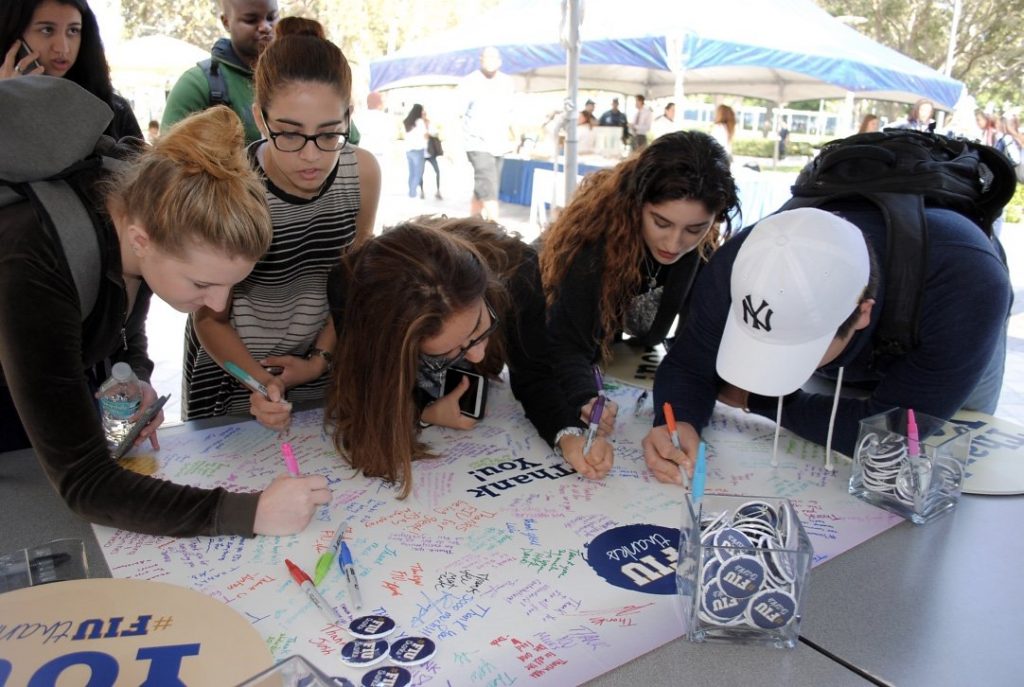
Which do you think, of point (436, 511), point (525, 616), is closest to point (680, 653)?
Answer: point (525, 616)

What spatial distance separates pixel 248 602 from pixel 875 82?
7.23 meters

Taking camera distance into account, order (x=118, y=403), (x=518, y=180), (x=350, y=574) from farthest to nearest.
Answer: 1. (x=518, y=180)
2. (x=118, y=403)
3. (x=350, y=574)

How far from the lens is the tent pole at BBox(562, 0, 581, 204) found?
381 cm

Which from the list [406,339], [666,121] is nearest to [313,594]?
[406,339]

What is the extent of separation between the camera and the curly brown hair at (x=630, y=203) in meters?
1.69

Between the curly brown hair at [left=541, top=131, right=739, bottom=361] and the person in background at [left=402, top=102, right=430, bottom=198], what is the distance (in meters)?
7.65

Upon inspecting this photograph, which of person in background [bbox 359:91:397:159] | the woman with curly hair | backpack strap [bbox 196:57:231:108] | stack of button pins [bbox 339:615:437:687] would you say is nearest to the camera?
stack of button pins [bbox 339:615:437:687]

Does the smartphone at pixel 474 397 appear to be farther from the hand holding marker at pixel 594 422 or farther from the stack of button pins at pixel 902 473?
the stack of button pins at pixel 902 473

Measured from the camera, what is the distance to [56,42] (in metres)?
1.87

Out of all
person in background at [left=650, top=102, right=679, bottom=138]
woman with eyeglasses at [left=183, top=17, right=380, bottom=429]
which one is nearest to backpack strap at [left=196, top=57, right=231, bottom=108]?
woman with eyeglasses at [left=183, top=17, right=380, bottom=429]

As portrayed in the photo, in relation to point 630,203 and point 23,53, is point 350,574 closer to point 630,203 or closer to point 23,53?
point 630,203

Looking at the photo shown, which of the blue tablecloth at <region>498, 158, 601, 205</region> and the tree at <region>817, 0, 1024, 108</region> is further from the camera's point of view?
the tree at <region>817, 0, 1024, 108</region>

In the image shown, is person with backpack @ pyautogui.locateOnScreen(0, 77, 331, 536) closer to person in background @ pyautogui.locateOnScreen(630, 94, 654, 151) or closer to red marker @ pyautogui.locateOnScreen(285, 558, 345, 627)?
red marker @ pyautogui.locateOnScreen(285, 558, 345, 627)

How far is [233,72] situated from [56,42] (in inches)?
19.3
